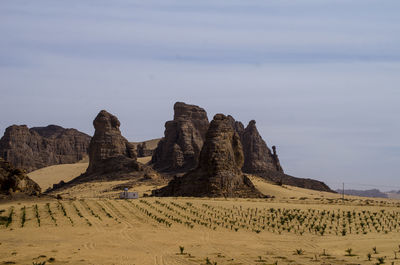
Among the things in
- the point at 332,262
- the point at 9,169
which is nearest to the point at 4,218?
the point at 9,169

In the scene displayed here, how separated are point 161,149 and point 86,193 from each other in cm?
3438

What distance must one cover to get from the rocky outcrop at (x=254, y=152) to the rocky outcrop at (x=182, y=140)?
7953 mm

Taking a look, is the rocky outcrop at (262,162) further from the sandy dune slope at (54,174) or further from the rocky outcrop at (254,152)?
the sandy dune slope at (54,174)

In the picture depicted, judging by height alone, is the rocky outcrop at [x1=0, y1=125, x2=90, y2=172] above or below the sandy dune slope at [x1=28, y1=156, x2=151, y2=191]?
above

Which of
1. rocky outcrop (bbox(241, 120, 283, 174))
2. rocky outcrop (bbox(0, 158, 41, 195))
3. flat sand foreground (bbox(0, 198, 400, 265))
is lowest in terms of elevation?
flat sand foreground (bbox(0, 198, 400, 265))

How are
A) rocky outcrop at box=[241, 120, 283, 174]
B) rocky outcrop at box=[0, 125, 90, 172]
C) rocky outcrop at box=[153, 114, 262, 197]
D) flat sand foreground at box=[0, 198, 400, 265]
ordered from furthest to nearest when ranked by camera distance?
rocky outcrop at box=[0, 125, 90, 172] → rocky outcrop at box=[241, 120, 283, 174] → rocky outcrop at box=[153, 114, 262, 197] → flat sand foreground at box=[0, 198, 400, 265]

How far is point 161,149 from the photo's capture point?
9875 centimetres

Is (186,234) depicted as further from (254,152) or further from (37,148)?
(37,148)

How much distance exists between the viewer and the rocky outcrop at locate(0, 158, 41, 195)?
133ft

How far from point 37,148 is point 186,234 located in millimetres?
100796

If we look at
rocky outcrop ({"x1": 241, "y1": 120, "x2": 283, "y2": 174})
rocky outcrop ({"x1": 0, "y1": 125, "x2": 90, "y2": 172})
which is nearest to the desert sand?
rocky outcrop ({"x1": 241, "y1": 120, "x2": 283, "y2": 174})

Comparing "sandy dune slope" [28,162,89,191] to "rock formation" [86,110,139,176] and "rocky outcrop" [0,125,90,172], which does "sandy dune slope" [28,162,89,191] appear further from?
"rock formation" [86,110,139,176]

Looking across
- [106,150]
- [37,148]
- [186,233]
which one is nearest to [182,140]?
[106,150]

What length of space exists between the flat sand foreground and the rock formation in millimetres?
37830
